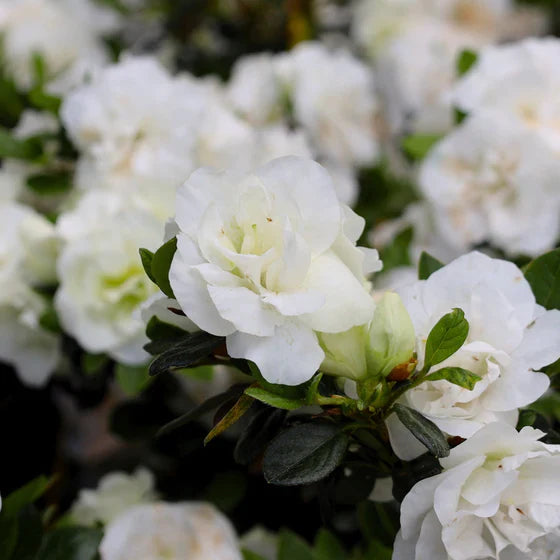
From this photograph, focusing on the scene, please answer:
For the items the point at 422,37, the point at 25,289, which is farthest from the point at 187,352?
the point at 422,37

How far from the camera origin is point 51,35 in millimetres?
1086

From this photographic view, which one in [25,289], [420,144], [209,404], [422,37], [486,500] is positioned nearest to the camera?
[486,500]

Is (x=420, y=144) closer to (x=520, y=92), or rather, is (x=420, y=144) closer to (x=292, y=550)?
(x=520, y=92)

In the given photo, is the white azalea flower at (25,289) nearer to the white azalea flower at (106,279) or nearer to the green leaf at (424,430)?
the white azalea flower at (106,279)

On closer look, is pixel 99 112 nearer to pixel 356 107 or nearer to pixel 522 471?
pixel 356 107

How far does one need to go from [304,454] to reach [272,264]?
0.11m

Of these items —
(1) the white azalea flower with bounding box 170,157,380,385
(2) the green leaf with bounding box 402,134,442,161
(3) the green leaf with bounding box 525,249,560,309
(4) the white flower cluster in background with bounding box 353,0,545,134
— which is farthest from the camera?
(4) the white flower cluster in background with bounding box 353,0,545,134

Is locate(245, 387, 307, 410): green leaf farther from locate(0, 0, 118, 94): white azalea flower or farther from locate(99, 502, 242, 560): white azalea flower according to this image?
locate(0, 0, 118, 94): white azalea flower

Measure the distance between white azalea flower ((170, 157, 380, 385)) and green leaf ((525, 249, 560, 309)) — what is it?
0.15 m

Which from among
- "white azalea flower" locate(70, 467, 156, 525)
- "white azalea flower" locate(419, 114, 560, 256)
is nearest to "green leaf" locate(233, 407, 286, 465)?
"white azalea flower" locate(70, 467, 156, 525)

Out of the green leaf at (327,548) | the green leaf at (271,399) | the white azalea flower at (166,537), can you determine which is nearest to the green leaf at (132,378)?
the white azalea flower at (166,537)

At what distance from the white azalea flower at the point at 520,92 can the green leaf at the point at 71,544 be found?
55cm

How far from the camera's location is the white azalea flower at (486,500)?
1.28 feet

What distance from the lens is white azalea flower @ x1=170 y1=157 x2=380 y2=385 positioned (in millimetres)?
388
